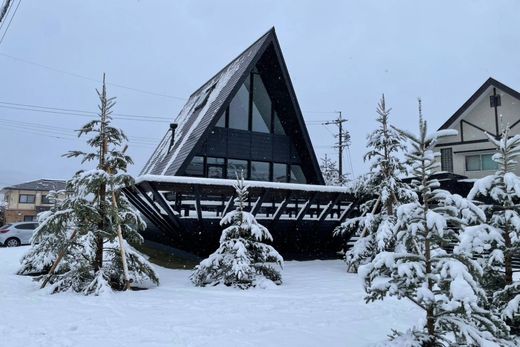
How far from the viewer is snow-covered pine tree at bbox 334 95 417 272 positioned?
1078 cm

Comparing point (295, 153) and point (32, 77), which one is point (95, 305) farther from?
point (32, 77)

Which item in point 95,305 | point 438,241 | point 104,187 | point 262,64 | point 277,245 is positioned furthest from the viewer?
point 262,64

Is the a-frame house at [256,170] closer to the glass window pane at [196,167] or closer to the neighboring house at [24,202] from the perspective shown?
the glass window pane at [196,167]

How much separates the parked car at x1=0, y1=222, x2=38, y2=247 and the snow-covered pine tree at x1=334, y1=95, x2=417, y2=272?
19.0 meters

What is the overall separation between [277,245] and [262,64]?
8377mm

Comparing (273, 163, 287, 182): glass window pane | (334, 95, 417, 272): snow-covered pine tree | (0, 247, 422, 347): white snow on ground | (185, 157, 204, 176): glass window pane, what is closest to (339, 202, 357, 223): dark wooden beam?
(334, 95, 417, 272): snow-covered pine tree

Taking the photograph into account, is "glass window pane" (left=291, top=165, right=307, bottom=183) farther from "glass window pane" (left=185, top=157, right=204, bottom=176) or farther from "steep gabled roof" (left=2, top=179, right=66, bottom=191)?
"steep gabled roof" (left=2, top=179, right=66, bottom=191)

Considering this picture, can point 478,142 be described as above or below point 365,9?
below

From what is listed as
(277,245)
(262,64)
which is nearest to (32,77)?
(262,64)

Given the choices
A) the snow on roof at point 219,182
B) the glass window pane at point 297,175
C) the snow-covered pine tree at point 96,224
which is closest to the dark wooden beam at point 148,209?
the snow on roof at point 219,182

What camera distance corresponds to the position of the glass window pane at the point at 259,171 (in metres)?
17.3

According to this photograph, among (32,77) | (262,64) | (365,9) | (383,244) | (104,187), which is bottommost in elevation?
(383,244)

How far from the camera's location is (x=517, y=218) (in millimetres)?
4812

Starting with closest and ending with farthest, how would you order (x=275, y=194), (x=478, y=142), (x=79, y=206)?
(x=79, y=206) < (x=275, y=194) < (x=478, y=142)
